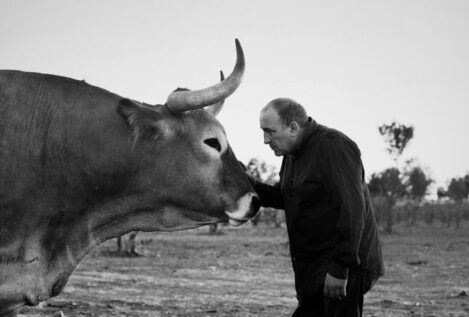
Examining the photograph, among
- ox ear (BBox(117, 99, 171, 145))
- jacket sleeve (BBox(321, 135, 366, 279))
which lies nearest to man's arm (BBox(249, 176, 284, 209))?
jacket sleeve (BBox(321, 135, 366, 279))

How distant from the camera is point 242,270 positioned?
53.7 feet

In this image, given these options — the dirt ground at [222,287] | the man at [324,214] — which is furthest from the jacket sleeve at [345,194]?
the dirt ground at [222,287]

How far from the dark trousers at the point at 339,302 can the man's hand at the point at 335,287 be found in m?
0.14

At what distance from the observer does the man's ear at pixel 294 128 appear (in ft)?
15.2

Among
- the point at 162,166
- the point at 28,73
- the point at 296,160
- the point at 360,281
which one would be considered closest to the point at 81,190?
the point at 162,166

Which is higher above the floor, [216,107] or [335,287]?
[216,107]

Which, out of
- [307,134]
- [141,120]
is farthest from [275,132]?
[141,120]

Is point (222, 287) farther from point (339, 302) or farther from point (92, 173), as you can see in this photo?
point (92, 173)

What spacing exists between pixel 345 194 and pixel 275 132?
0.67 m

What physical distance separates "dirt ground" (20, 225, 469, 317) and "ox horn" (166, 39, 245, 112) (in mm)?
4847

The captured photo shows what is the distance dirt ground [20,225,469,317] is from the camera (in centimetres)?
944

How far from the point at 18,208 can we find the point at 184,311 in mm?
5717

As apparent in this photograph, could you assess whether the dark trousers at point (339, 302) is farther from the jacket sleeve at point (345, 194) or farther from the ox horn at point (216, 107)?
the ox horn at point (216, 107)

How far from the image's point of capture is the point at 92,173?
411cm
